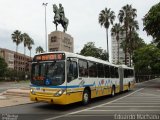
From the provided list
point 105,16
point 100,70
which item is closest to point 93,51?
point 105,16

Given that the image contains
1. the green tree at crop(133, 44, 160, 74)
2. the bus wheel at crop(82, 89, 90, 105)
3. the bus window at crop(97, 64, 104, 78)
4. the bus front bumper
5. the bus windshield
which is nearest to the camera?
the bus front bumper

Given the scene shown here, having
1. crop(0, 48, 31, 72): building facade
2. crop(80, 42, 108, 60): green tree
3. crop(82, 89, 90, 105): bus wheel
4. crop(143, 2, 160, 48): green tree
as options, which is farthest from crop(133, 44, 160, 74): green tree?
crop(0, 48, 31, 72): building facade

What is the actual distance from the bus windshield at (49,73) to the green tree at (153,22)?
2523 cm

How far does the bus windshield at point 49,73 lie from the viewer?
14.8m

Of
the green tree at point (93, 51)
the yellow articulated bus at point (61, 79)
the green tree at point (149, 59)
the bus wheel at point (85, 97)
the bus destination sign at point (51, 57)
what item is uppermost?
the green tree at point (93, 51)

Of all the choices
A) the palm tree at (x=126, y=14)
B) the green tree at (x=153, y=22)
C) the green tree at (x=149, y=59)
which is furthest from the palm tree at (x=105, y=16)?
the green tree at (x=153, y=22)

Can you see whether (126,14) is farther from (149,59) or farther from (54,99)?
(54,99)

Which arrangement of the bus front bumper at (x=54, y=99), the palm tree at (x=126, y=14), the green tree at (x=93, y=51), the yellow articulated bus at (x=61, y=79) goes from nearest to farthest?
the bus front bumper at (x=54, y=99) < the yellow articulated bus at (x=61, y=79) < the palm tree at (x=126, y=14) < the green tree at (x=93, y=51)

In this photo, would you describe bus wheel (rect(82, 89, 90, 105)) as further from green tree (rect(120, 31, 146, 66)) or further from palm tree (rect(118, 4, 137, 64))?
green tree (rect(120, 31, 146, 66))

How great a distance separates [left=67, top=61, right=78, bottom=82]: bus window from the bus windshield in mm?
355

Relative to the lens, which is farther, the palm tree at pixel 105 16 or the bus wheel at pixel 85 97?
the palm tree at pixel 105 16

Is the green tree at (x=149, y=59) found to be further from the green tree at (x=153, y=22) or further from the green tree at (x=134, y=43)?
the green tree at (x=134, y=43)

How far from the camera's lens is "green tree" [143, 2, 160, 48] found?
37.5 meters

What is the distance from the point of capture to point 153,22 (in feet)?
125
